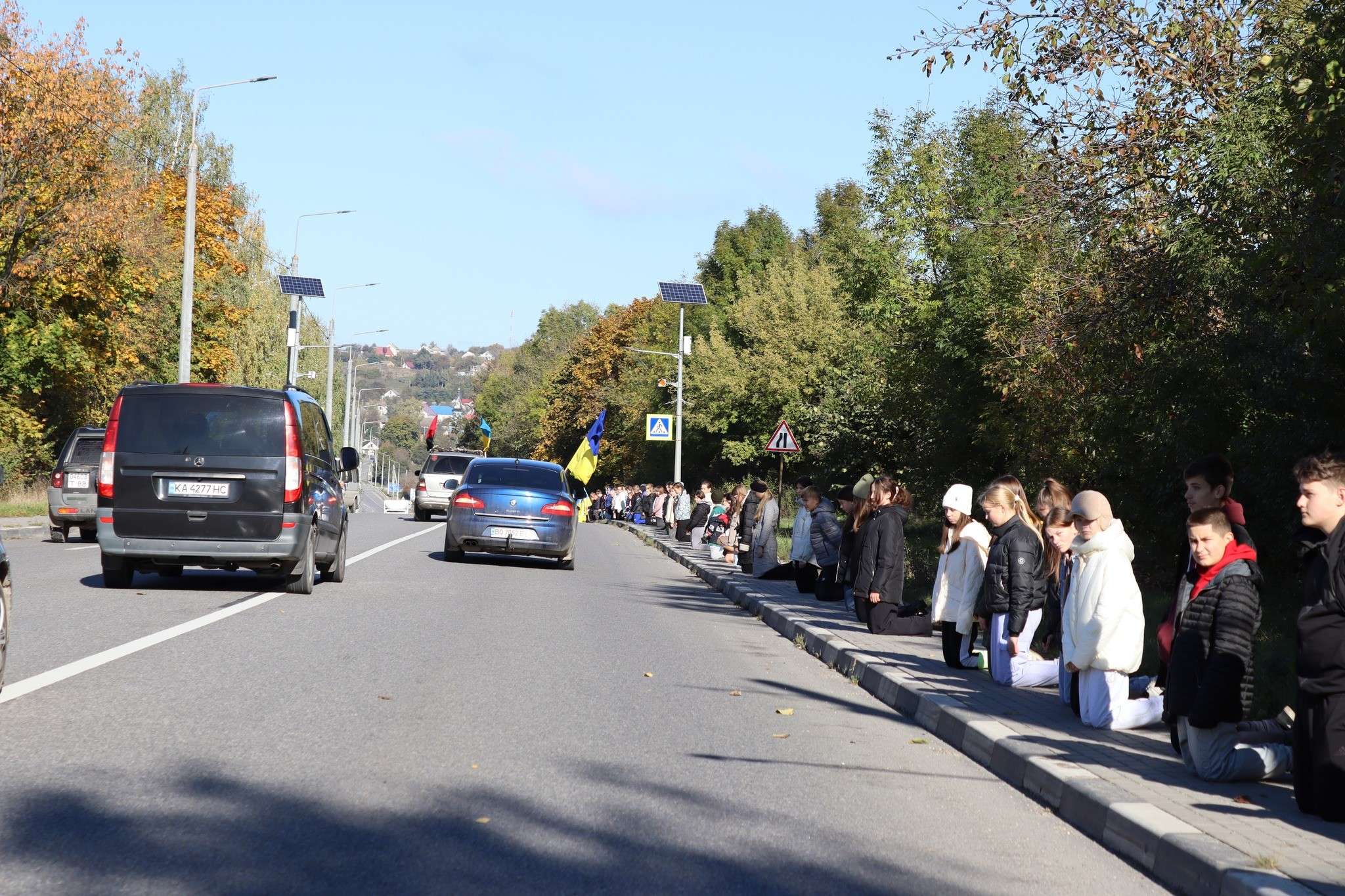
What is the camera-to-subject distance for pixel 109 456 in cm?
1527

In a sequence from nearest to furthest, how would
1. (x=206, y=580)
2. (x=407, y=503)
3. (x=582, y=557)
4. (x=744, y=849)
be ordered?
(x=744, y=849), (x=206, y=580), (x=582, y=557), (x=407, y=503)

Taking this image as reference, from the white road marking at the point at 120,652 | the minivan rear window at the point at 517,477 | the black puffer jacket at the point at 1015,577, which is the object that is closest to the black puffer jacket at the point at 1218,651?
the black puffer jacket at the point at 1015,577

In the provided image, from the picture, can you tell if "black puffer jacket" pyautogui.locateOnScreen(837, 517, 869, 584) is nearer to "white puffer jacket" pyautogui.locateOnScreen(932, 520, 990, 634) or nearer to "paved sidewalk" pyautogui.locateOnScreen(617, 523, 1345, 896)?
"white puffer jacket" pyautogui.locateOnScreen(932, 520, 990, 634)

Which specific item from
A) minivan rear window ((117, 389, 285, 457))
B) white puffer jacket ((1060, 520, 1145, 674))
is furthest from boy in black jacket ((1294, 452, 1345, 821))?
minivan rear window ((117, 389, 285, 457))

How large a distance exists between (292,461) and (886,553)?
6.04m

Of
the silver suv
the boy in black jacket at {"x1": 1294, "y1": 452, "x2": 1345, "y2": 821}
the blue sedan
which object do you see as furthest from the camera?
the silver suv

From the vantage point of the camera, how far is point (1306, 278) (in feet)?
46.7

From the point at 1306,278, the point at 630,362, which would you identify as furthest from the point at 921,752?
the point at 630,362

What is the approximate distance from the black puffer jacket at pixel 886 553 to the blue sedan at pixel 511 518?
375 inches

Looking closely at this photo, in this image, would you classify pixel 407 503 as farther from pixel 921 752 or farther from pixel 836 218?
pixel 921 752

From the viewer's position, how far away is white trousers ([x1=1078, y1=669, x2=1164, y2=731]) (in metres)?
8.73

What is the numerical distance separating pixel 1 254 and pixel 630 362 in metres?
60.5

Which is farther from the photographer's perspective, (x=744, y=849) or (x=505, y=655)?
(x=505, y=655)

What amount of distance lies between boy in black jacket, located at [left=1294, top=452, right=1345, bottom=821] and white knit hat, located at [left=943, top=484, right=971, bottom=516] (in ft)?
17.8
